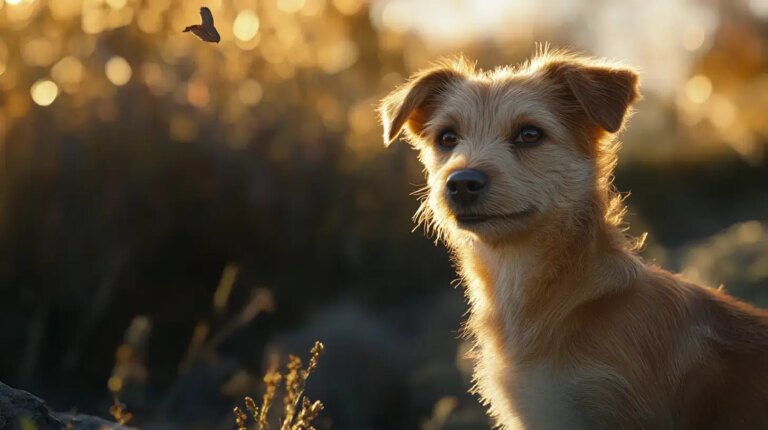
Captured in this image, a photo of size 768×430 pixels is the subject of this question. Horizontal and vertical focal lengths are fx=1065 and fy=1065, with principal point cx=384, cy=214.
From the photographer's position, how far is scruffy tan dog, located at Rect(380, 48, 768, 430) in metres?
3.77

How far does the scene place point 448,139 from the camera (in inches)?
181

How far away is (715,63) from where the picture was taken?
13.6m

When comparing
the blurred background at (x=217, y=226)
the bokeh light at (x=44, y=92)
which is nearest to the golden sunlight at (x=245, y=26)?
the blurred background at (x=217, y=226)

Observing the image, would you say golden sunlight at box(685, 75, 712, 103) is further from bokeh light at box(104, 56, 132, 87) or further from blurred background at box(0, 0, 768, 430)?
bokeh light at box(104, 56, 132, 87)

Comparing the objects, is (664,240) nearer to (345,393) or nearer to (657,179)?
(657,179)

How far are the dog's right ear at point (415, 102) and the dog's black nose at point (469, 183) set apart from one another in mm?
681

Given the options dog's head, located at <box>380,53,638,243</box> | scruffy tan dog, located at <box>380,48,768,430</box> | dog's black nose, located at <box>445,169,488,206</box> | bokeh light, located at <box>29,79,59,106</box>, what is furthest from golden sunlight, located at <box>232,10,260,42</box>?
dog's black nose, located at <box>445,169,488,206</box>

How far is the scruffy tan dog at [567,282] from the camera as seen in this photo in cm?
377

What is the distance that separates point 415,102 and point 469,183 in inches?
30.3

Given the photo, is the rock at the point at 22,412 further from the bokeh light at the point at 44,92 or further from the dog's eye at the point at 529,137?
the bokeh light at the point at 44,92

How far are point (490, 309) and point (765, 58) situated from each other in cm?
1105

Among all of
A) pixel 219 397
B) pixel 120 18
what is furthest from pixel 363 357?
pixel 120 18

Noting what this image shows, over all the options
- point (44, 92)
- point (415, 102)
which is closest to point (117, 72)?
point (44, 92)

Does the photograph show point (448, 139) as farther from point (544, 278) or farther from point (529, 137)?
point (544, 278)
